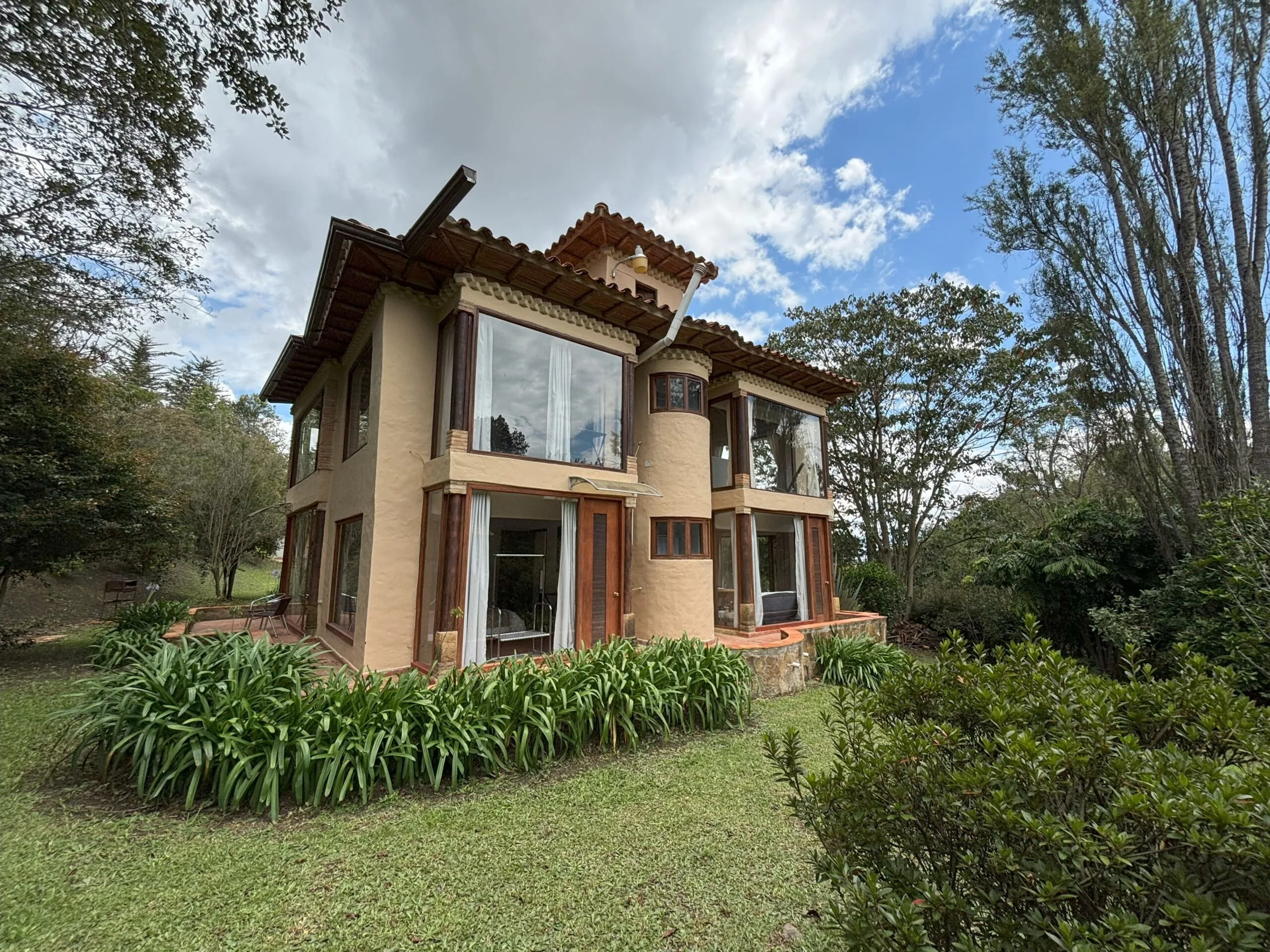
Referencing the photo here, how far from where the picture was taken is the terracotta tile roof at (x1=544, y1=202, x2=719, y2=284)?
11289 millimetres

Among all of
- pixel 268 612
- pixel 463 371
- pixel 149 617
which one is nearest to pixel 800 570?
pixel 463 371

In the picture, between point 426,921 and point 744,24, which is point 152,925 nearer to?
point 426,921

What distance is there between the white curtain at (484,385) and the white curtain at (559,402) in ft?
3.24

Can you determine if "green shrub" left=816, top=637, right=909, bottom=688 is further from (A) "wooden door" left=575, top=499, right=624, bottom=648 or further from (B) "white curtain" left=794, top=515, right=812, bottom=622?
(A) "wooden door" left=575, top=499, right=624, bottom=648

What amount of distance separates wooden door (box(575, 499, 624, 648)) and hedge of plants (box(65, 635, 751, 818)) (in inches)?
73.6

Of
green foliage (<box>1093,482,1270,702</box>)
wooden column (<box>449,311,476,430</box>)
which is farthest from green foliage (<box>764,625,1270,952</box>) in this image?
wooden column (<box>449,311,476,430</box>)

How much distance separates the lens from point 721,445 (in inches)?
479

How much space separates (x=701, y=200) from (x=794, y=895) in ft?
49.4

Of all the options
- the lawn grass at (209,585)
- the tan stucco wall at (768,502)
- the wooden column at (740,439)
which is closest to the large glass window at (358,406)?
the tan stucco wall at (768,502)

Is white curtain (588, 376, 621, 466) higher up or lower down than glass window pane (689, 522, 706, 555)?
higher up

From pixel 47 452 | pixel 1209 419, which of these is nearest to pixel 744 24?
pixel 1209 419

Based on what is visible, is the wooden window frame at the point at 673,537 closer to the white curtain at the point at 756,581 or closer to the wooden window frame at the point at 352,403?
the white curtain at the point at 756,581

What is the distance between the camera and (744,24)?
8680mm

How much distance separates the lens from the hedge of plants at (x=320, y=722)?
13.9 feet
